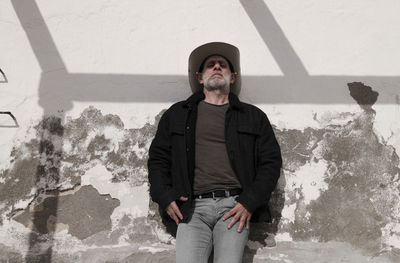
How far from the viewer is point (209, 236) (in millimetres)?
2418

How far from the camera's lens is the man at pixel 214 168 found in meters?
2.37

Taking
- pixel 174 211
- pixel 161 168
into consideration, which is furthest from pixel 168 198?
pixel 161 168

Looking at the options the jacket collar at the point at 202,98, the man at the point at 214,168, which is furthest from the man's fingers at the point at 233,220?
the jacket collar at the point at 202,98

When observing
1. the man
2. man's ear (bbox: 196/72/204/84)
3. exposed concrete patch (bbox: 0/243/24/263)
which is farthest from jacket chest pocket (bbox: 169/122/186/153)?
exposed concrete patch (bbox: 0/243/24/263)

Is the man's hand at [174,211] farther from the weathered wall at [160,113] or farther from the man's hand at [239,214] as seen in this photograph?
the weathered wall at [160,113]

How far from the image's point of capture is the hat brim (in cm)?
296

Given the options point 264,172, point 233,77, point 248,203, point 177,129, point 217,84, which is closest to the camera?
point 248,203

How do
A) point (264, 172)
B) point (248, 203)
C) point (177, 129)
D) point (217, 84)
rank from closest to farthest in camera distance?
point (248, 203) < point (264, 172) < point (177, 129) < point (217, 84)

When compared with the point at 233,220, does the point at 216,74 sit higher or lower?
higher

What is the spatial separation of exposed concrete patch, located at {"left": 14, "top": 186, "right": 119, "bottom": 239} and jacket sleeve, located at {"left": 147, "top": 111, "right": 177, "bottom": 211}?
46 centimetres

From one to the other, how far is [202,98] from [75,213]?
3.90 feet

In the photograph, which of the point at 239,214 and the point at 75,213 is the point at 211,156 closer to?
the point at 239,214

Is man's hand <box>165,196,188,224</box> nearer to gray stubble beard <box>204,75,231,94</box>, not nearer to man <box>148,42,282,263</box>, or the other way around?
man <box>148,42,282,263</box>

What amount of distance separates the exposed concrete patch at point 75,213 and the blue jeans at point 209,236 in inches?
26.0
